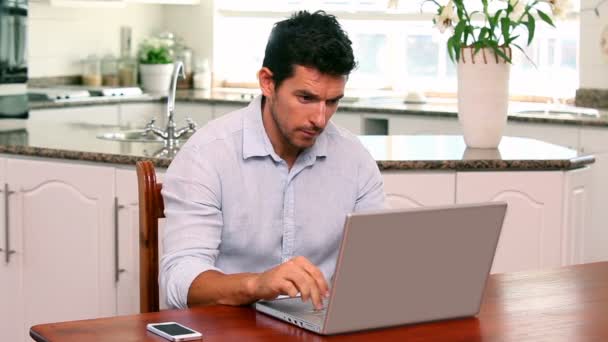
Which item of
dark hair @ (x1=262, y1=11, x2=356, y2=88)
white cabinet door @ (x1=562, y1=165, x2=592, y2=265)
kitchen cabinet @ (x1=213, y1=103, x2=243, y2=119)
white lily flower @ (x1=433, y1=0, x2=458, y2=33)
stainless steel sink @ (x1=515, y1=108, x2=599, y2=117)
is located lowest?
white cabinet door @ (x1=562, y1=165, x2=592, y2=265)

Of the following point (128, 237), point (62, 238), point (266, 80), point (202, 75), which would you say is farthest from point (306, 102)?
point (202, 75)

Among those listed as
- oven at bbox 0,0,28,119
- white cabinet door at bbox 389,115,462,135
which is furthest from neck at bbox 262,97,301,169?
white cabinet door at bbox 389,115,462,135

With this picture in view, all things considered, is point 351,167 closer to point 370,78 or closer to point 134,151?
point 134,151

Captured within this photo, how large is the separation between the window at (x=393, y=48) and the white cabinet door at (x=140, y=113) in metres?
0.76

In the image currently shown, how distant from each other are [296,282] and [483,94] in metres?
2.00

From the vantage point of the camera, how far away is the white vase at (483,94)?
360 centimetres

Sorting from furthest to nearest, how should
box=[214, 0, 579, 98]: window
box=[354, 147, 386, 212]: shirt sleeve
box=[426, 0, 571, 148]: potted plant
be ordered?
box=[214, 0, 579, 98]: window → box=[426, 0, 571, 148]: potted plant → box=[354, 147, 386, 212]: shirt sleeve

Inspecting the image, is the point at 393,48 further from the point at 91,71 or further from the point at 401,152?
the point at 401,152

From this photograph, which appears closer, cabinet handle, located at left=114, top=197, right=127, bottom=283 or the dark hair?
the dark hair

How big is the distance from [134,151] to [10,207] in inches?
19.0

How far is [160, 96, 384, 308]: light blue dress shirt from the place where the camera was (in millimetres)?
2125

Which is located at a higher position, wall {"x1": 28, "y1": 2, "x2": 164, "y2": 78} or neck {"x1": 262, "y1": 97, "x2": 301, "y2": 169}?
wall {"x1": 28, "y1": 2, "x2": 164, "y2": 78}

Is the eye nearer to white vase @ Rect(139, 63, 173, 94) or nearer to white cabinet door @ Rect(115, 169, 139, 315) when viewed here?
white cabinet door @ Rect(115, 169, 139, 315)

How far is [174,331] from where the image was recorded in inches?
66.2
